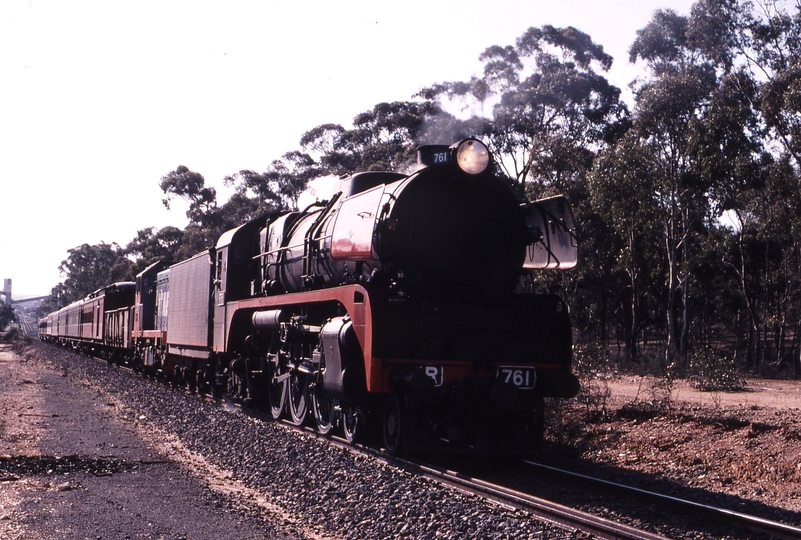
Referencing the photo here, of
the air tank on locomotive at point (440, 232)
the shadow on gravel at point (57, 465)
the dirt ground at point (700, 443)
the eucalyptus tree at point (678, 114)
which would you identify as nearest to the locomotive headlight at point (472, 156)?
the air tank on locomotive at point (440, 232)

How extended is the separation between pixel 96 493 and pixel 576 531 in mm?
4348

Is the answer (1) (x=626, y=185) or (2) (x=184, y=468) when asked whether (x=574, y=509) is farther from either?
(1) (x=626, y=185)

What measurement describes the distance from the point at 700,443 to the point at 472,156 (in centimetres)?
469

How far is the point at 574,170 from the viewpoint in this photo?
33656mm

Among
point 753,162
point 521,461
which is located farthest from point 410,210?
point 753,162

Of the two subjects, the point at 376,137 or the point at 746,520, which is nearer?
the point at 746,520

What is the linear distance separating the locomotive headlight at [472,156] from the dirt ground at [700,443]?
395 cm

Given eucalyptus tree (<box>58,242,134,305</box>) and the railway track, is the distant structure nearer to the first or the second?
eucalyptus tree (<box>58,242,134,305</box>)

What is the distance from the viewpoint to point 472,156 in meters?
9.04

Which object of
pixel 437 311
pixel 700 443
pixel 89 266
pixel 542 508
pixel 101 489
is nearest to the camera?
pixel 542 508

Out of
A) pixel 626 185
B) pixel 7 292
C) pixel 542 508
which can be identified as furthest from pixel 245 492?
pixel 7 292

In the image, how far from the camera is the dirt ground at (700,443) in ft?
27.7

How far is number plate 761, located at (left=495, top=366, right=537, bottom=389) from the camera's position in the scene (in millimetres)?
8688

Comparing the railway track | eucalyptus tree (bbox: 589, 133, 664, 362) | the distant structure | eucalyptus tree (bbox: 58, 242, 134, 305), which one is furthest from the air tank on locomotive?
the distant structure
